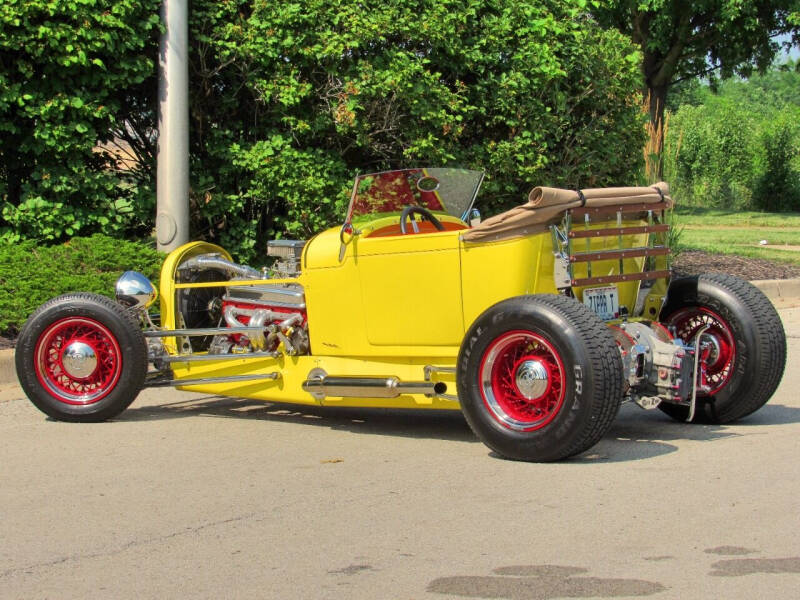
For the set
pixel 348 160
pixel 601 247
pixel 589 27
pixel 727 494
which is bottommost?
pixel 727 494

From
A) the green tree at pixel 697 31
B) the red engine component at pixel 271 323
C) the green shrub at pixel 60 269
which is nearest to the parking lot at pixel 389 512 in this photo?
the red engine component at pixel 271 323

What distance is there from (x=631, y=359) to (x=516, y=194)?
637cm

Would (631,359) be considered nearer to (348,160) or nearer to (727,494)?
(727,494)

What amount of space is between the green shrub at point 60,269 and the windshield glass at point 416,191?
3184 mm

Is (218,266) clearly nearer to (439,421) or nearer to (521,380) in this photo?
(439,421)

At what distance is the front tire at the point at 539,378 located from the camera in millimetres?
5809

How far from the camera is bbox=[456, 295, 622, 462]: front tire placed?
581cm

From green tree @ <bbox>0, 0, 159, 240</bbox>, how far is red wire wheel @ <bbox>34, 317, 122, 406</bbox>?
301 centimetres

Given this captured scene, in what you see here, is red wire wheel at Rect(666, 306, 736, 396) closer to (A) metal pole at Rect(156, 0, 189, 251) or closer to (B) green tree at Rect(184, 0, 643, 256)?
(B) green tree at Rect(184, 0, 643, 256)

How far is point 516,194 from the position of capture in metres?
12.6

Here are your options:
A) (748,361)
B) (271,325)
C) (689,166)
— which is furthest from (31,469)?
(689,166)

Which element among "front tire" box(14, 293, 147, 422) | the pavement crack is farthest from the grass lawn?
the pavement crack

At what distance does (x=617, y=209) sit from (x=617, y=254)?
0.85ft

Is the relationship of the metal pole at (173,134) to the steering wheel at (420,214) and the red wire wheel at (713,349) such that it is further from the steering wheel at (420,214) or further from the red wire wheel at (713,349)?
the red wire wheel at (713,349)
